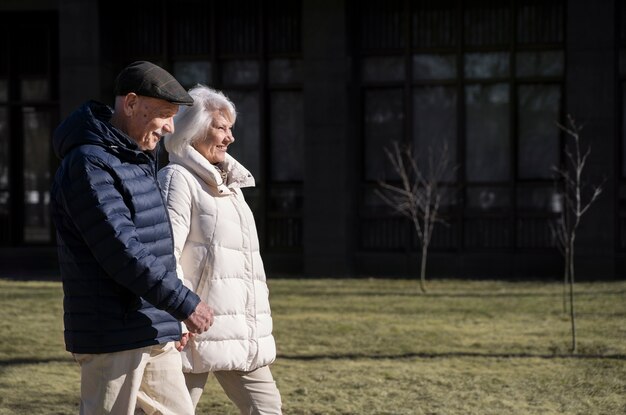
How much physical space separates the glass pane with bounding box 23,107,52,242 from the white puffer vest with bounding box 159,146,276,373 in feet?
53.8

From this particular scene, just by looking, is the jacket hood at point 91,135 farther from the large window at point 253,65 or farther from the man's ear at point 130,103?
the large window at point 253,65

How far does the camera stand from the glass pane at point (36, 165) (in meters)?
20.6

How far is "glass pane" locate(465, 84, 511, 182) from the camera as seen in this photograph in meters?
18.2

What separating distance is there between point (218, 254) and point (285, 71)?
47.2 feet

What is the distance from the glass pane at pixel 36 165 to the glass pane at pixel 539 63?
9102mm

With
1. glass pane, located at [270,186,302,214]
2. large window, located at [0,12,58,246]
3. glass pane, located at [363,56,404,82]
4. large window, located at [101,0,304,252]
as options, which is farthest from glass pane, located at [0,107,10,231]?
glass pane, located at [363,56,404,82]

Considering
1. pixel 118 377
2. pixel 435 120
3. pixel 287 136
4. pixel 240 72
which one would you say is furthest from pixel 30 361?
pixel 435 120

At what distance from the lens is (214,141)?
4.92 meters

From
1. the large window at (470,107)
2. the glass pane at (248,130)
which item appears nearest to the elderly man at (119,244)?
the large window at (470,107)

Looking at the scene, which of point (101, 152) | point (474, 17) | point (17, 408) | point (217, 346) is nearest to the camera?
point (101, 152)

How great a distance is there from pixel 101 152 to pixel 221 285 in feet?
3.63

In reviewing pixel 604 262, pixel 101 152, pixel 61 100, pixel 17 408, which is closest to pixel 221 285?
pixel 101 152

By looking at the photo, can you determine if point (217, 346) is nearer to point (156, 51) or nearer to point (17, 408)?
point (17, 408)

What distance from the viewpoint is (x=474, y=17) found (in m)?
18.1
